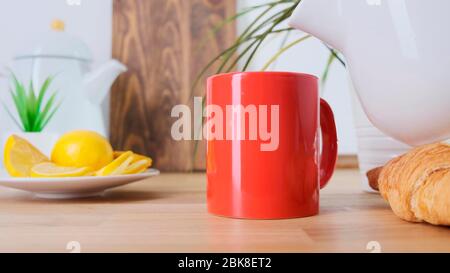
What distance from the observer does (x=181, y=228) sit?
36cm

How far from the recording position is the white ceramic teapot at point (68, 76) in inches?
35.3

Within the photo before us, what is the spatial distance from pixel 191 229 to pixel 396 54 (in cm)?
24

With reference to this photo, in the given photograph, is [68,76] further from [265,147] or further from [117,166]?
[265,147]

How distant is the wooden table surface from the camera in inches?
11.7

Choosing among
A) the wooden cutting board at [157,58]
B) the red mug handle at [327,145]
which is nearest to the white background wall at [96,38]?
the wooden cutting board at [157,58]

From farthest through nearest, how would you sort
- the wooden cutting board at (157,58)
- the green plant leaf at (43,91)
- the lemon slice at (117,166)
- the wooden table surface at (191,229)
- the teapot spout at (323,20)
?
the wooden cutting board at (157,58) < the green plant leaf at (43,91) < the lemon slice at (117,166) < the teapot spout at (323,20) < the wooden table surface at (191,229)

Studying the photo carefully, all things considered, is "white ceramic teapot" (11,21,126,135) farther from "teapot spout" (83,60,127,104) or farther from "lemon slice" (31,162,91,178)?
"lemon slice" (31,162,91,178)

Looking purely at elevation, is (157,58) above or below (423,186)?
above

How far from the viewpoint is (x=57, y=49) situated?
90cm

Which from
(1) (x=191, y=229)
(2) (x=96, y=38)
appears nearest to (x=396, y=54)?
(1) (x=191, y=229)

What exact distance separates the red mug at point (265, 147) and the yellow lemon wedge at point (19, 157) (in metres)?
0.29

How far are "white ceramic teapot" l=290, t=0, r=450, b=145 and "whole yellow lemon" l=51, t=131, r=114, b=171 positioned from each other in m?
0.31

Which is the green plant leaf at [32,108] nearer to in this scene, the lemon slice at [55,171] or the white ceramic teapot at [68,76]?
the white ceramic teapot at [68,76]

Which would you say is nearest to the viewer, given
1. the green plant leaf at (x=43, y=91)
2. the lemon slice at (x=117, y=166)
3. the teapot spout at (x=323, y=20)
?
the teapot spout at (x=323, y=20)
